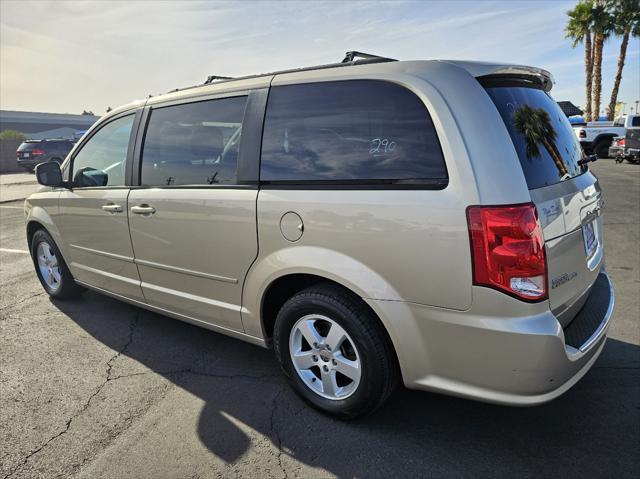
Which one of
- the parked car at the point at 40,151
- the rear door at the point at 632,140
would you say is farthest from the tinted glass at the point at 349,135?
the parked car at the point at 40,151

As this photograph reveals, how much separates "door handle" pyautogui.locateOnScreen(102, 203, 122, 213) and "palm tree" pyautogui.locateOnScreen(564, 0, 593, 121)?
3281 centimetres

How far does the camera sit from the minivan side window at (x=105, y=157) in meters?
3.74

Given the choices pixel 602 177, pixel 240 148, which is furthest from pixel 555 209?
pixel 602 177

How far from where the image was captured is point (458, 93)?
217 centimetres

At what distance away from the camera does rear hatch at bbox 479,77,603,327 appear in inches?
85.0

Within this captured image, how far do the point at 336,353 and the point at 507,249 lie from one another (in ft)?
3.47

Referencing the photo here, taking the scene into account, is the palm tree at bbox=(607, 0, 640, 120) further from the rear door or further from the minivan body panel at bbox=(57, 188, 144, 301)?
the minivan body panel at bbox=(57, 188, 144, 301)

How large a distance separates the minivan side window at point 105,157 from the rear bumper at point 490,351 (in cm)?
249

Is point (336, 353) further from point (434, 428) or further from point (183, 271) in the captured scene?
point (183, 271)

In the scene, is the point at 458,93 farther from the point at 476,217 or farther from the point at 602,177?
the point at 602,177

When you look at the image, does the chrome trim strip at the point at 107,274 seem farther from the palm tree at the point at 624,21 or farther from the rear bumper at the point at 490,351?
the palm tree at the point at 624,21

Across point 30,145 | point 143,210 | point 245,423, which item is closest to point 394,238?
point 245,423

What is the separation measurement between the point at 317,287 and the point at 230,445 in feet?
3.10

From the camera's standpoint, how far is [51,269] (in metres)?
4.76
